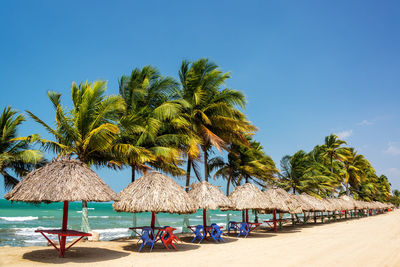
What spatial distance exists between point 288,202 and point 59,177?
11.8m

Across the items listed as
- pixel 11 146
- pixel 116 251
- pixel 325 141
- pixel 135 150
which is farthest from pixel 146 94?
pixel 325 141

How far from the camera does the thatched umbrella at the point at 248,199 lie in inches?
481

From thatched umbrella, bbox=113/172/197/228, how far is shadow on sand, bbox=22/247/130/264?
115 centimetres

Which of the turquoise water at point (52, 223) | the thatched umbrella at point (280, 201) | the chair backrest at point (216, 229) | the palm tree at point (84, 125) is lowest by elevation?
the turquoise water at point (52, 223)

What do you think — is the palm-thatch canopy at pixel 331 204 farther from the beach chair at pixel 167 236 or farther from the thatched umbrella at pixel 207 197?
the beach chair at pixel 167 236

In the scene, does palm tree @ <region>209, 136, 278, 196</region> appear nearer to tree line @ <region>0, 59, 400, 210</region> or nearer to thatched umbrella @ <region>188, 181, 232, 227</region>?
tree line @ <region>0, 59, 400, 210</region>

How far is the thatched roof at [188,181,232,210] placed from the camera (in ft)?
33.7

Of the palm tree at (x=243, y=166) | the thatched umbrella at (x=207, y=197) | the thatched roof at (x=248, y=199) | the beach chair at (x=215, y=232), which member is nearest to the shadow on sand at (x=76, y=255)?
the thatched umbrella at (x=207, y=197)

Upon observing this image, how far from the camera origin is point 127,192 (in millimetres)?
8617

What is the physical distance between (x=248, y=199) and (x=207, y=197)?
104 inches

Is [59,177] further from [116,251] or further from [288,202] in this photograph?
[288,202]

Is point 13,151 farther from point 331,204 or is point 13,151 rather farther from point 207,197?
point 331,204

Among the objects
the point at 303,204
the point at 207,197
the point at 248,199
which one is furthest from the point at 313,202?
the point at 207,197

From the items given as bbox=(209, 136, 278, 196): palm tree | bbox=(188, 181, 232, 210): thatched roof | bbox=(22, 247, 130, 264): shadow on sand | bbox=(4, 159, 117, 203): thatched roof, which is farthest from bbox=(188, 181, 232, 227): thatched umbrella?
bbox=(209, 136, 278, 196): palm tree
